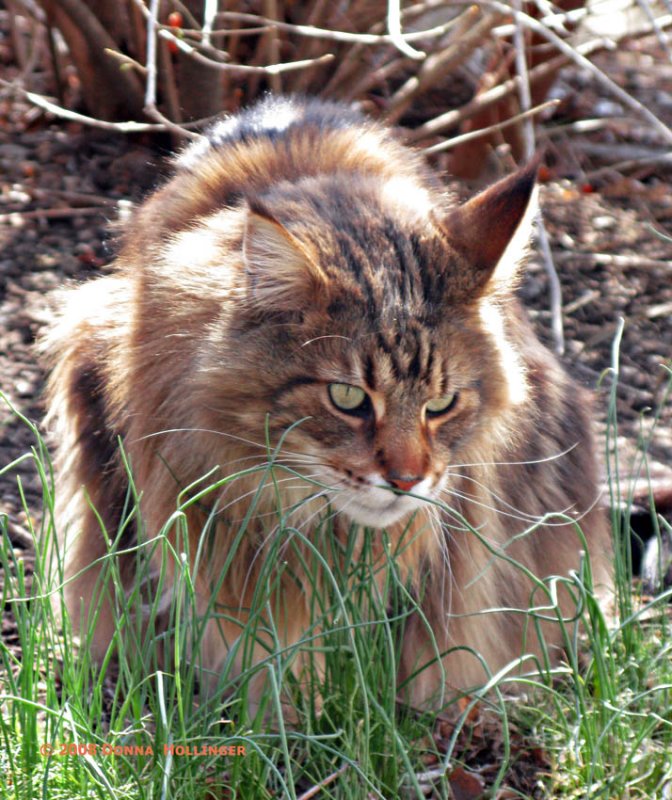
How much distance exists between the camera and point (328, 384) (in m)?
1.96

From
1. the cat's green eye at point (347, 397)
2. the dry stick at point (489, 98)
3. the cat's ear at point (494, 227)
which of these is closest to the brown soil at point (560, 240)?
the dry stick at point (489, 98)

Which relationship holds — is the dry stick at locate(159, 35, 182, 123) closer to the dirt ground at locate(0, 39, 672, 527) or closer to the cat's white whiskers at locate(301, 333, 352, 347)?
the dirt ground at locate(0, 39, 672, 527)

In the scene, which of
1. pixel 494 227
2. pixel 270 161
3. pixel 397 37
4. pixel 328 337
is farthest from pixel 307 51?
pixel 328 337

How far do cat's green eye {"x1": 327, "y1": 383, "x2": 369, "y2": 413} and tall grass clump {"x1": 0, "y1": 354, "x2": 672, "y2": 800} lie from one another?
0.58 feet

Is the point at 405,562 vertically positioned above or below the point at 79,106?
below

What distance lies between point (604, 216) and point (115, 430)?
2.88 m

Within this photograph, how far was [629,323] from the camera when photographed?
398cm

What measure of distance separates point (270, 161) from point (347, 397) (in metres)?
0.71

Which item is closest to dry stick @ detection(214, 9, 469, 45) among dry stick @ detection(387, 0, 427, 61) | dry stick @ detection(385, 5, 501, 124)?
dry stick @ detection(387, 0, 427, 61)

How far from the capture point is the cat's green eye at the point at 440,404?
201 centimetres

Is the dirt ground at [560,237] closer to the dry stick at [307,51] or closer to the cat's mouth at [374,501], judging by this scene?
the dry stick at [307,51]

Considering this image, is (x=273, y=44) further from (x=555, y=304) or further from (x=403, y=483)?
(x=403, y=483)

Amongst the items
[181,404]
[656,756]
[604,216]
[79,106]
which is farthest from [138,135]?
[656,756]

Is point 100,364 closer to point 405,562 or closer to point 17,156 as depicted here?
point 405,562
